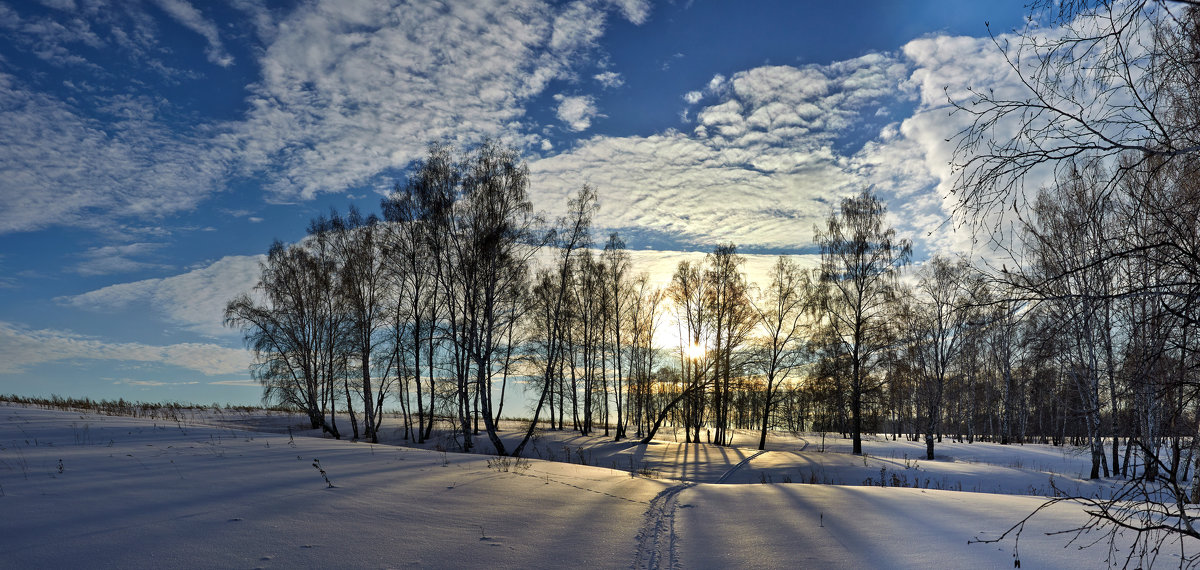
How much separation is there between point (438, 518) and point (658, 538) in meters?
2.80

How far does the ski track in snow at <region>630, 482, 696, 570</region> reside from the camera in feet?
20.4

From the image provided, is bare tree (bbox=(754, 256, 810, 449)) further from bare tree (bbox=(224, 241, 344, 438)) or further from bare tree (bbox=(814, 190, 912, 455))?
bare tree (bbox=(224, 241, 344, 438))

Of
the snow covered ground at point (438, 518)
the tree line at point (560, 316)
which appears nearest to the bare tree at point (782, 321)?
the tree line at point (560, 316)

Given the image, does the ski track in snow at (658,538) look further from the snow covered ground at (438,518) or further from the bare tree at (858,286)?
the bare tree at (858,286)

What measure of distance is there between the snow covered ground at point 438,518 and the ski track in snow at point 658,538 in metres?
0.04

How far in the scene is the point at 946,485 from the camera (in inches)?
665

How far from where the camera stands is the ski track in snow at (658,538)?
6.23m

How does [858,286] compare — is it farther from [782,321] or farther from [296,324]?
[296,324]

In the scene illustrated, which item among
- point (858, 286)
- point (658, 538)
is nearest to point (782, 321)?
point (858, 286)

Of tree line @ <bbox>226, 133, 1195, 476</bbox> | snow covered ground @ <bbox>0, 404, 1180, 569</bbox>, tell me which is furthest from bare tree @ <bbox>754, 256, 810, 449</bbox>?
snow covered ground @ <bbox>0, 404, 1180, 569</bbox>

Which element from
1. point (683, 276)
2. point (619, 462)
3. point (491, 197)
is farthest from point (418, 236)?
point (683, 276)

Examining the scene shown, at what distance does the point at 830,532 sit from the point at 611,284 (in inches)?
942

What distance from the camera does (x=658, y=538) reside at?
24.0 ft

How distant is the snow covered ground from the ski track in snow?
36mm
